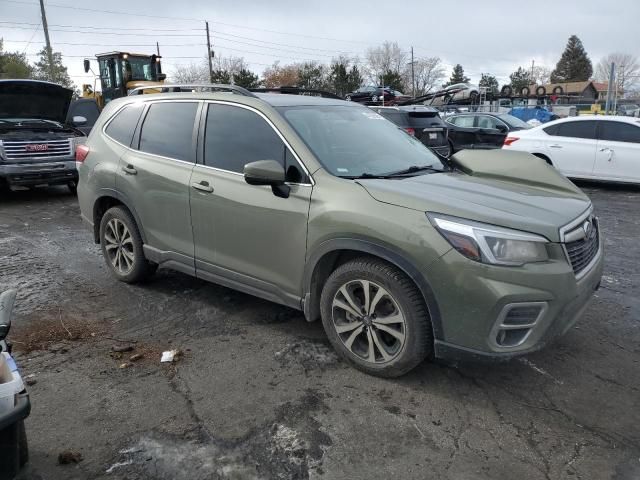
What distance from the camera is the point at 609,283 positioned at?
17.0ft

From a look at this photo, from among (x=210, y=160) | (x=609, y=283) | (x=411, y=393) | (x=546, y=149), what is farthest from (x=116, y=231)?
(x=546, y=149)

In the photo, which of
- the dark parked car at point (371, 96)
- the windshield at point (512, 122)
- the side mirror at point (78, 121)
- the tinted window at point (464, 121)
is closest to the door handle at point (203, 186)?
the side mirror at point (78, 121)

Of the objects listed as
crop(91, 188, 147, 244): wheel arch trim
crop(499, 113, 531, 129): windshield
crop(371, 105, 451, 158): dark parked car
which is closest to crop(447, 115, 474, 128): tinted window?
crop(499, 113, 531, 129): windshield

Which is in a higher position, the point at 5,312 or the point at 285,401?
the point at 5,312

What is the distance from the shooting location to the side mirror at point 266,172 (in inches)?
136

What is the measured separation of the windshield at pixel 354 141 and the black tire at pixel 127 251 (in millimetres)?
1965

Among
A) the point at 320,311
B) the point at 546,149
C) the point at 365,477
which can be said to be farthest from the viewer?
the point at 546,149

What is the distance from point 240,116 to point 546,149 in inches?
350

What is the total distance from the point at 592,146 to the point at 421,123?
11.5 feet

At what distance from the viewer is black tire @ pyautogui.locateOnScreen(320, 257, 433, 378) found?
3143 mm

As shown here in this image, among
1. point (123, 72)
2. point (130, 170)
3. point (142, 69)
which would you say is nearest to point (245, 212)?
point (130, 170)

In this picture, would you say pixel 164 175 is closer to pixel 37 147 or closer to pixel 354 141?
pixel 354 141

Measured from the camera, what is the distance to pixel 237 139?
405cm

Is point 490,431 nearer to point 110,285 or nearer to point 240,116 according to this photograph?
point 240,116
